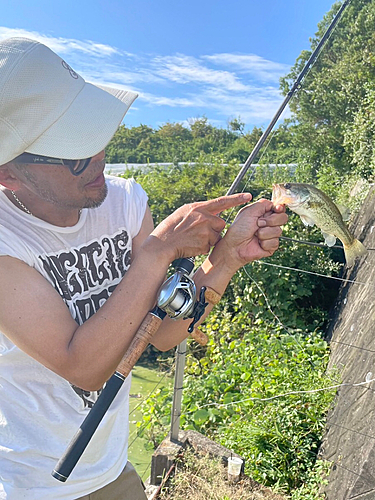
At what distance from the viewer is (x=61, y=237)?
1451mm

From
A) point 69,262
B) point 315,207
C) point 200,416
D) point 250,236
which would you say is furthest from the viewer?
point 200,416

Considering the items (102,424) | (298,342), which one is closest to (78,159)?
(102,424)

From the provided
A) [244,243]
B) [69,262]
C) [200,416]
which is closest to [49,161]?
[69,262]

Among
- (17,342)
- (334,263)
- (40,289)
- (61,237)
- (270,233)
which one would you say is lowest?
(17,342)

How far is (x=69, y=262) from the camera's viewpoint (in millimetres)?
1452

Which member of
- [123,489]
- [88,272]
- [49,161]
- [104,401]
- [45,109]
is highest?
[45,109]

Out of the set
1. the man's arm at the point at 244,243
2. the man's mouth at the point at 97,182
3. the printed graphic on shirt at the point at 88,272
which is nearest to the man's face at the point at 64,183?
the man's mouth at the point at 97,182

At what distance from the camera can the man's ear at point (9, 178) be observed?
131 centimetres

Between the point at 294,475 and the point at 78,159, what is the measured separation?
106 inches

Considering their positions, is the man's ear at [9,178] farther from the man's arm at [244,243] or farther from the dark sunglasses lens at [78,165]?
→ the man's arm at [244,243]

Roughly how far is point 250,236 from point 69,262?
0.62m

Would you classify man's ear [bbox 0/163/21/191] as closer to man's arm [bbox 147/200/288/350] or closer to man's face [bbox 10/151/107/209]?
man's face [bbox 10/151/107/209]

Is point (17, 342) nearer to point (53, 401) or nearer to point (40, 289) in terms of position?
point (40, 289)

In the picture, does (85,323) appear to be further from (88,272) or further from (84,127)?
(84,127)
